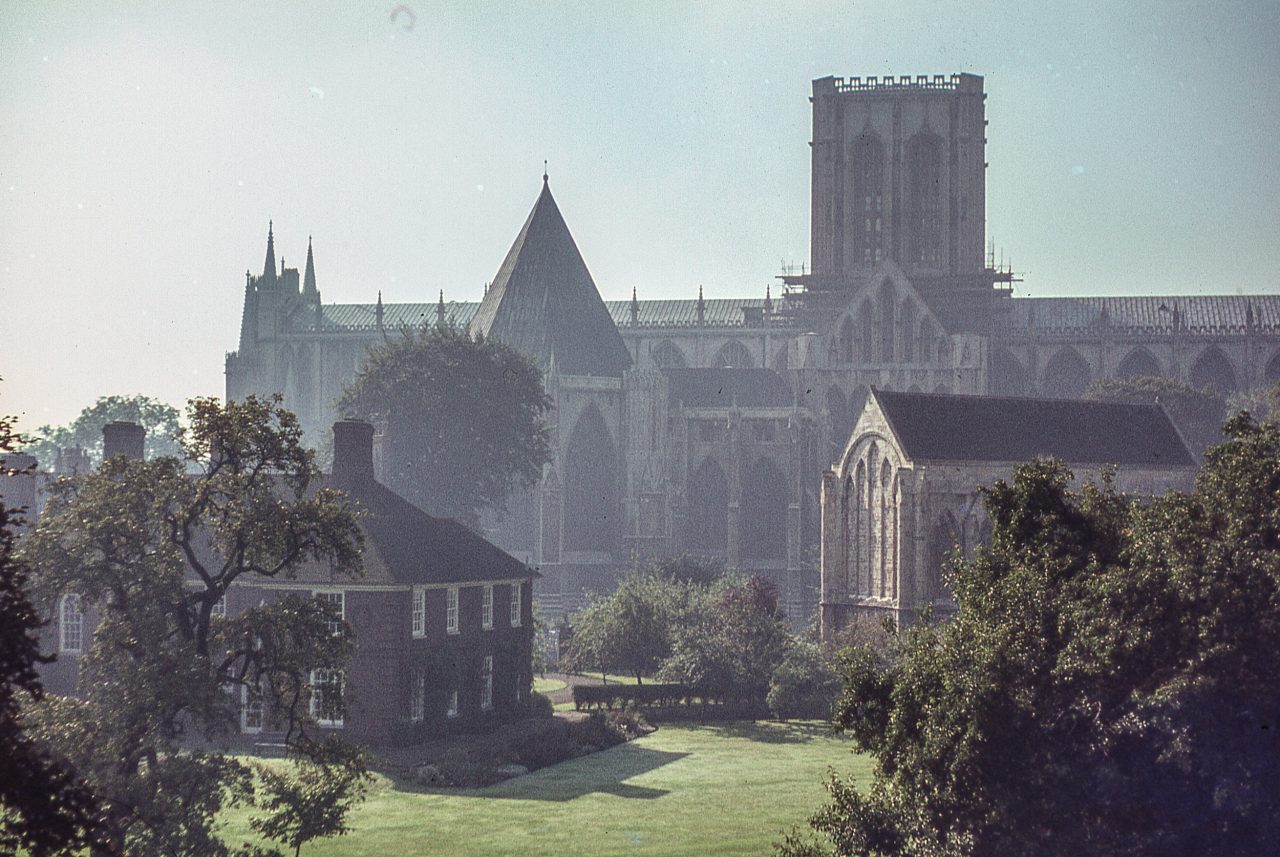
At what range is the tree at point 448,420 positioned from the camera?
95625mm

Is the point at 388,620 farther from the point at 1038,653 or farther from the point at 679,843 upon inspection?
the point at 1038,653

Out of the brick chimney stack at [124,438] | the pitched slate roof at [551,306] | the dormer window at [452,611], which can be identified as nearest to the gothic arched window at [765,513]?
the pitched slate roof at [551,306]

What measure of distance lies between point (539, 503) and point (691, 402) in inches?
526

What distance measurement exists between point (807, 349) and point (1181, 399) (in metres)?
23.4

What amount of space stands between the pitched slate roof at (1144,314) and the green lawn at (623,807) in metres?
82.7

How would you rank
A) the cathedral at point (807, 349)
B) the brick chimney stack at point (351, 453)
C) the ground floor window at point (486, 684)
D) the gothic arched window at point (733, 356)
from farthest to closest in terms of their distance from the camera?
the gothic arched window at point (733, 356), the cathedral at point (807, 349), the brick chimney stack at point (351, 453), the ground floor window at point (486, 684)

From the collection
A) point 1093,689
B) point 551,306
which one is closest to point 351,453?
point 1093,689

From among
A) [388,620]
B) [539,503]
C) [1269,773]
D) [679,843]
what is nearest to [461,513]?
[539,503]

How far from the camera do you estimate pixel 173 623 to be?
34.3 metres

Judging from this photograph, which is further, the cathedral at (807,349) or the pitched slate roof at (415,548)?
the cathedral at (807,349)

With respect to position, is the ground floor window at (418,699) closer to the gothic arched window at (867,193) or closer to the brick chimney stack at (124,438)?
the brick chimney stack at (124,438)

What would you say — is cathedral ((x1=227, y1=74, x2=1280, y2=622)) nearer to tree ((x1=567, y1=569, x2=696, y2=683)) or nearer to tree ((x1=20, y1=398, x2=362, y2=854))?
tree ((x1=567, y1=569, x2=696, y2=683))

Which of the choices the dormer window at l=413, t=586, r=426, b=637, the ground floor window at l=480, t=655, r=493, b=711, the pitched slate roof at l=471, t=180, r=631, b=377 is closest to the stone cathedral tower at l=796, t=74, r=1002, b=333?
the pitched slate roof at l=471, t=180, r=631, b=377

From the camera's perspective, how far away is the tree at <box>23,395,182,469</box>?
16162cm
